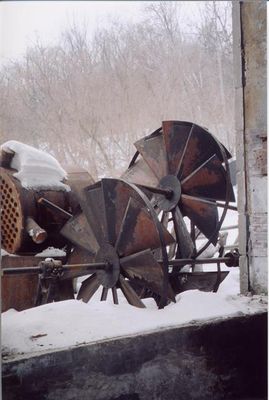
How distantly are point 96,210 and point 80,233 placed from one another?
12.9 inches

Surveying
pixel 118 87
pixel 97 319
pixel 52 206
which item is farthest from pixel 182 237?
pixel 118 87

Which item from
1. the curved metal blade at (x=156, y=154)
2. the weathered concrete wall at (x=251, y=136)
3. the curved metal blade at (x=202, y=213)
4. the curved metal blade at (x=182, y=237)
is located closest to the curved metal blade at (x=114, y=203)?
the weathered concrete wall at (x=251, y=136)

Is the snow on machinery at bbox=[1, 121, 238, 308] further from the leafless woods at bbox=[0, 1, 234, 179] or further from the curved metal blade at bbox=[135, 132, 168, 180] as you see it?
the leafless woods at bbox=[0, 1, 234, 179]

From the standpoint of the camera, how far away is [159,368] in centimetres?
299

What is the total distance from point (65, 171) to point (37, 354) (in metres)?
2.81

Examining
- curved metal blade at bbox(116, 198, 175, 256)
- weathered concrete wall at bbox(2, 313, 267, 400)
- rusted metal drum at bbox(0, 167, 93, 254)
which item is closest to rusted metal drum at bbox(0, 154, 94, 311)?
rusted metal drum at bbox(0, 167, 93, 254)

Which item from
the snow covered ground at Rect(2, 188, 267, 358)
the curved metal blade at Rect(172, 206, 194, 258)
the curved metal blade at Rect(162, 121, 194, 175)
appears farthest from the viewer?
the curved metal blade at Rect(162, 121, 194, 175)

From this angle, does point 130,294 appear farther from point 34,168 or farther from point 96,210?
point 34,168

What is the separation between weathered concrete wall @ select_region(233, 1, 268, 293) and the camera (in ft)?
11.4

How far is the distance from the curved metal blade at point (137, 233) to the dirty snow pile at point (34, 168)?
108 cm

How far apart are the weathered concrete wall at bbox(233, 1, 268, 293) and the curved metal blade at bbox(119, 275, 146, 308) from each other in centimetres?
83

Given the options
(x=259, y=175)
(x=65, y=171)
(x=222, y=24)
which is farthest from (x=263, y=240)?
(x=222, y=24)

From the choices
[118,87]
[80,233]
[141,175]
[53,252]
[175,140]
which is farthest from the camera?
[118,87]

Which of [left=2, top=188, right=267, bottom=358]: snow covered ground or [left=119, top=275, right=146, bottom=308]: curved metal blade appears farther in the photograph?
[left=119, top=275, right=146, bottom=308]: curved metal blade
